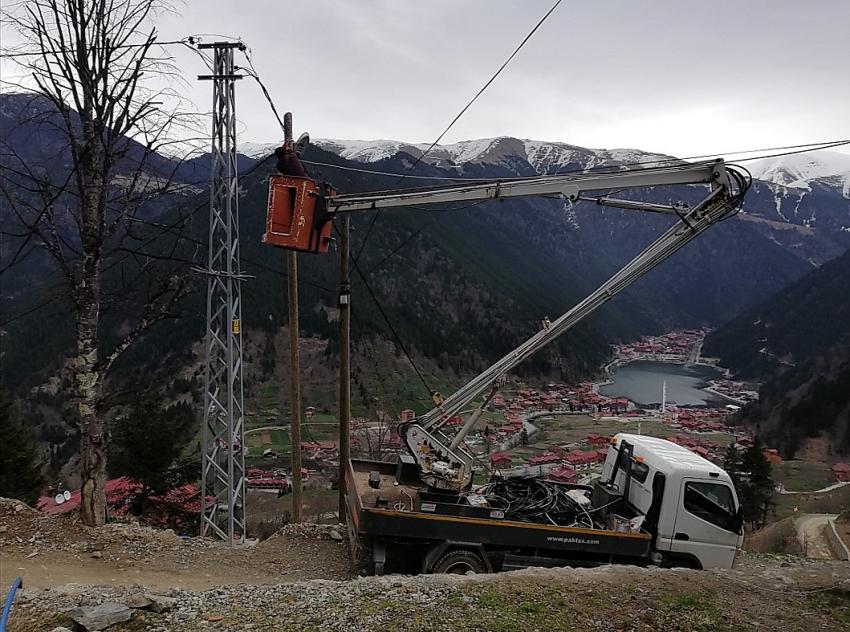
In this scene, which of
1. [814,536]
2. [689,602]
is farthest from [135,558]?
[814,536]

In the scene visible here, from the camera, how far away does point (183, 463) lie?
24156 mm

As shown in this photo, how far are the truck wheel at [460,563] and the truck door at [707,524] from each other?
11.1ft

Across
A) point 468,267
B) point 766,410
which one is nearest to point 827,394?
point 766,410

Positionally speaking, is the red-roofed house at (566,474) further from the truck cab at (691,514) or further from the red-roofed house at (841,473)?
the truck cab at (691,514)

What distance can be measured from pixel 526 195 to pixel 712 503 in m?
6.25

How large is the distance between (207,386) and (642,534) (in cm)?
895

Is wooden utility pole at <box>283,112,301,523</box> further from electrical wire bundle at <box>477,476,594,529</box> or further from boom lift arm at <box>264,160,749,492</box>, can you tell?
electrical wire bundle at <box>477,476,594,529</box>

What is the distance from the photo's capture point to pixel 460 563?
29.4 feet

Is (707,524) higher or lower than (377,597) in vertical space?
higher

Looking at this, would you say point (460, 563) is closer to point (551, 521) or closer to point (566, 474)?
point (551, 521)

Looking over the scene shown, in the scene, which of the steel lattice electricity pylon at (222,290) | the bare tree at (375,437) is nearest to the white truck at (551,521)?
the steel lattice electricity pylon at (222,290)

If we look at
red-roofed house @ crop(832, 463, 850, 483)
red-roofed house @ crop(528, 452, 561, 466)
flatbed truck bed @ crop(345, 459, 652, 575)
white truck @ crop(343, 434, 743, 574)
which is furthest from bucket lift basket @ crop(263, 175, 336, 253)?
red-roofed house @ crop(832, 463, 850, 483)

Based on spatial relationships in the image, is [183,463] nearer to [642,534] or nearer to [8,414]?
[8,414]

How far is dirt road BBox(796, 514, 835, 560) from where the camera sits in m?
24.5
